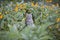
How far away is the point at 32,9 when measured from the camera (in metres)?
7.41

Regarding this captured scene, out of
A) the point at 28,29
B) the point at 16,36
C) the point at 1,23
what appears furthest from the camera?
the point at 1,23

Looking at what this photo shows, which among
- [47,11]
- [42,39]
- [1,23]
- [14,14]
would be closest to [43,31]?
[42,39]

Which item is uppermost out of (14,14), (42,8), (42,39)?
(42,8)

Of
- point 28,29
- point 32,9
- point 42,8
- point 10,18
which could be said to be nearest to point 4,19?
point 10,18

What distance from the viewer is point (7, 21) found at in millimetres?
6184

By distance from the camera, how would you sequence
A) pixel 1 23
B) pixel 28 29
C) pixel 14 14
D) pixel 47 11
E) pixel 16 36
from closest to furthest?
pixel 16 36 → pixel 28 29 → pixel 1 23 → pixel 14 14 → pixel 47 11

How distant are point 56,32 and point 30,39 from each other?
0.78 metres

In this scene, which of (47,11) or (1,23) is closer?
(1,23)

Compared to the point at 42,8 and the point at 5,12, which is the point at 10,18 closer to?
the point at 5,12

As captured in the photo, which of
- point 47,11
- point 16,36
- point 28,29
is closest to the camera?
point 16,36

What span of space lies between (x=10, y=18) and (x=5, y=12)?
81 cm

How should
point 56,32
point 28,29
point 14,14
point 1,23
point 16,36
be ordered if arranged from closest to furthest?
point 16,36 < point 28,29 < point 56,32 < point 1,23 < point 14,14

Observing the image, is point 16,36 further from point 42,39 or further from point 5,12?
point 5,12

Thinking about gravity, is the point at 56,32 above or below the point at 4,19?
below
